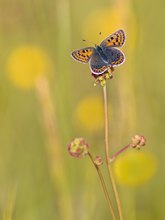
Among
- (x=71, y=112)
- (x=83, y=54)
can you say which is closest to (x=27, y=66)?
(x=71, y=112)

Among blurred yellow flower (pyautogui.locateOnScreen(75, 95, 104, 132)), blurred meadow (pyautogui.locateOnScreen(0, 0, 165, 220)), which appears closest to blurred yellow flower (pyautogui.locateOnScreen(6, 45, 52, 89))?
blurred meadow (pyautogui.locateOnScreen(0, 0, 165, 220))

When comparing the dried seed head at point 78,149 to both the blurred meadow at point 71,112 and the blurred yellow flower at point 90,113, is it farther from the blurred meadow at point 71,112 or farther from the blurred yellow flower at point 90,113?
the blurred yellow flower at point 90,113

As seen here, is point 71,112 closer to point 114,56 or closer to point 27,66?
point 27,66

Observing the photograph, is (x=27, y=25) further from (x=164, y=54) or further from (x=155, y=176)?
A: (x=155, y=176)

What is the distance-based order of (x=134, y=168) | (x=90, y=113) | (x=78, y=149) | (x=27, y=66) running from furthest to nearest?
(x=27, y=66) → (x=90, y=113) → (x=134, y=168) → (x=78, y=149)

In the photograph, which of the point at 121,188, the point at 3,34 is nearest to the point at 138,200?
the point at 121,188

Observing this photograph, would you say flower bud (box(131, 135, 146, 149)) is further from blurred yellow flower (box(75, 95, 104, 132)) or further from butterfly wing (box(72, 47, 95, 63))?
blurred yellow flower (box(75, 95, 104, 132))

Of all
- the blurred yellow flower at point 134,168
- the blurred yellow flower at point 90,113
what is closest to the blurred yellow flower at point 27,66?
the blurred yellow flower at point 90,113

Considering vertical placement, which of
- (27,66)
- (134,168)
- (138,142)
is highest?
(138,142)
